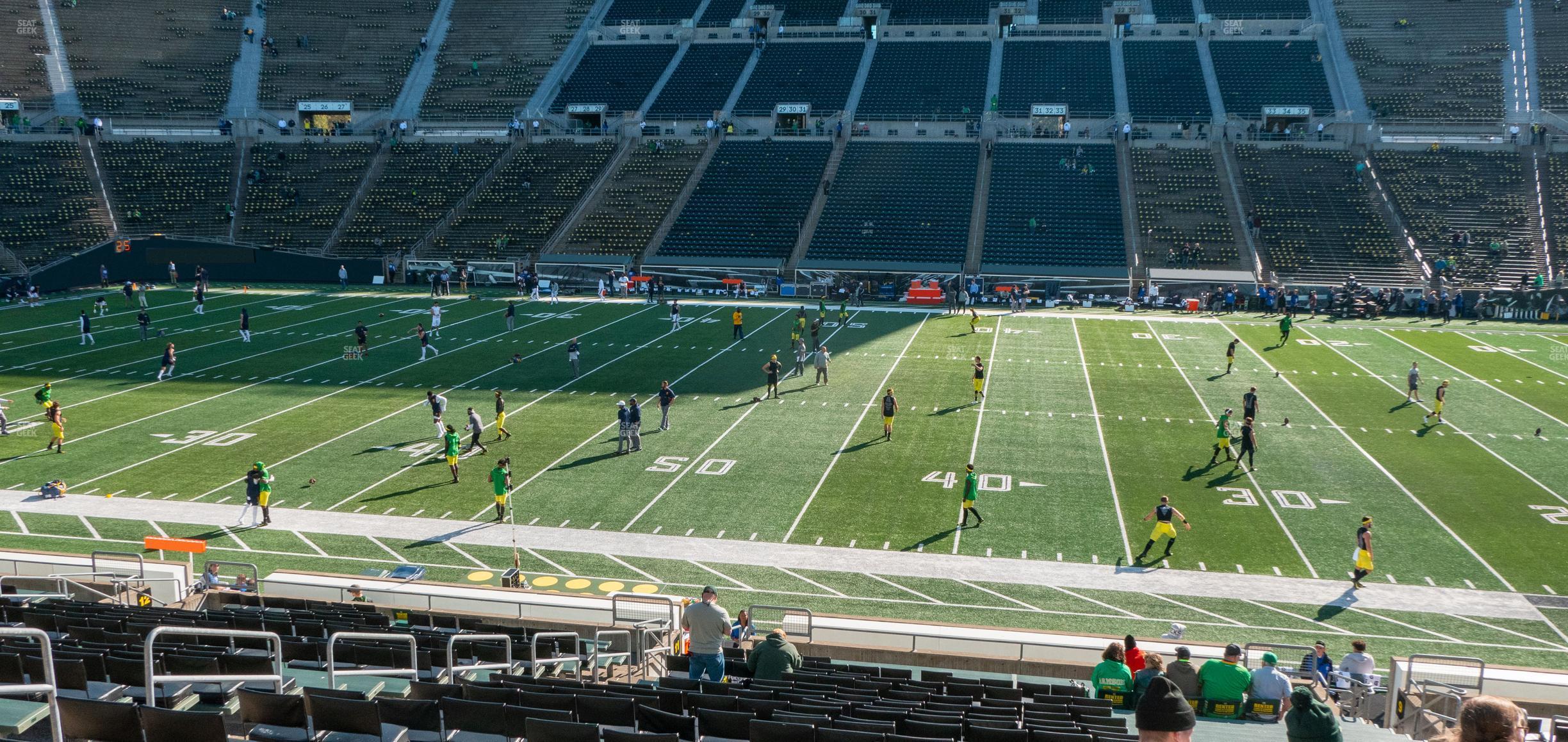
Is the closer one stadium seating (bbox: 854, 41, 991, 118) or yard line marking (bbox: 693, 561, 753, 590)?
yard line marking (bbox: 693, 561, 753, 590)

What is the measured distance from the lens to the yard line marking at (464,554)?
18.5 metres

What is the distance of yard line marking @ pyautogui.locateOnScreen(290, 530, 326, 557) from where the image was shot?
19.0m

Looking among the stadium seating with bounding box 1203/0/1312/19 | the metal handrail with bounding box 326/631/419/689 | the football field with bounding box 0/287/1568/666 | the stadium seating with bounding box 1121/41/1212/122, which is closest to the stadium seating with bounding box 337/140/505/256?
the football field with bounding box 0/287/1568/666

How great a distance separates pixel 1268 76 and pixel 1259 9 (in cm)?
880

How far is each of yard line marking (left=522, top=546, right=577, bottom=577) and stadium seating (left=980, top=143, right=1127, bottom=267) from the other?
39.0 meters

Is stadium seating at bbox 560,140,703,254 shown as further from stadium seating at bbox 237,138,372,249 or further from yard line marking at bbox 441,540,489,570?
yard line marking at bbox 441,540,489,570

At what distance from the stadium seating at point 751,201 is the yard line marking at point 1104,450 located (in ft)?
74.1


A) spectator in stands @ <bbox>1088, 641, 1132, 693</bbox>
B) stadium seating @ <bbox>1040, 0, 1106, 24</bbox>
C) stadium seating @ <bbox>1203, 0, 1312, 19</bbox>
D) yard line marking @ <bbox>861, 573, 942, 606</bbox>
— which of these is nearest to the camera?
spectator in stands @ <bbox>1088, 641, 1132, 693</bbox>

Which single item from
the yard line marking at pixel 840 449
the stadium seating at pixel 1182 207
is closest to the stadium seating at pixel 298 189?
the yard line marking at pixel 840 449

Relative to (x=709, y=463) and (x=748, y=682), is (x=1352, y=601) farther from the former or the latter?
(x=709, y=463)

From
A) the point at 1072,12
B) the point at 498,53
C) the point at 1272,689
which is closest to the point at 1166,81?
the point at 1072,12

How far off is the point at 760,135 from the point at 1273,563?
54.9 meters

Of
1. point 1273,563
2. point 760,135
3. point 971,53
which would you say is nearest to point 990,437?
point 1273,563

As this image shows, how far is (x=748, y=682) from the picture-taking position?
34.1 feet
